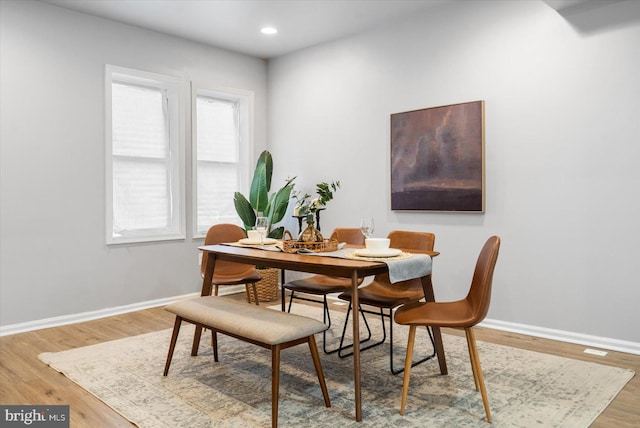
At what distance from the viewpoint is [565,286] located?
349cm

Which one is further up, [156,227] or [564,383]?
[156,227]

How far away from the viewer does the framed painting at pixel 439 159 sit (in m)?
3.85

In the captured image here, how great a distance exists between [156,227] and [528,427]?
151 inches

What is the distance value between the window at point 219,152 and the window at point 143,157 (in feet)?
0.72

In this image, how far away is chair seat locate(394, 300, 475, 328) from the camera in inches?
86.5

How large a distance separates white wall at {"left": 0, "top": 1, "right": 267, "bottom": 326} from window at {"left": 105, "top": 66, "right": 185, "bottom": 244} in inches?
4.0

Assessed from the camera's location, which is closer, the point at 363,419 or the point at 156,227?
the point at 363,419

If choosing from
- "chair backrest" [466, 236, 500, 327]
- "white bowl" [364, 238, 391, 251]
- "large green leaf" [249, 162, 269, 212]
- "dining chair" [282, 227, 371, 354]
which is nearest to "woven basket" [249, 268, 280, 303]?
"large green leaf" [249, 162, 269, 212]

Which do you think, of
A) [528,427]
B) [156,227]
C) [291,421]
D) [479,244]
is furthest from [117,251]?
[528,427]

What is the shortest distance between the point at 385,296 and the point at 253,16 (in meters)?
2.82

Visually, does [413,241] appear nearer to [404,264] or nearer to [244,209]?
[404,264]

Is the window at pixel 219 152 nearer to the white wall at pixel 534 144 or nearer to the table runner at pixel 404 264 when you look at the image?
the white wall at pixel 534 144

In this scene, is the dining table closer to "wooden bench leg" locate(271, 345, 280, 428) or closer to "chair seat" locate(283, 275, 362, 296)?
"wooden bench leg" locate(271, 345, 280, 428)

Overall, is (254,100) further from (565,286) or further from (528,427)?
(528,427)
